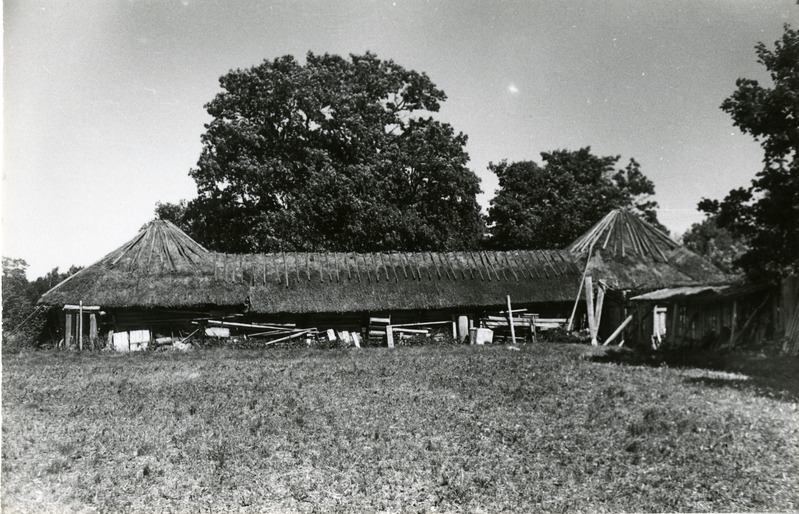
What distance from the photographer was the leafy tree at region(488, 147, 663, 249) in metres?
36.6

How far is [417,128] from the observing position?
111 ft

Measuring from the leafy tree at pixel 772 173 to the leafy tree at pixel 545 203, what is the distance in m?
20.2

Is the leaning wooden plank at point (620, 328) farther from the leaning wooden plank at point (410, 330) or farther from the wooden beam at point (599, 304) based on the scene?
the leaning wooden plank at point (410, 330)

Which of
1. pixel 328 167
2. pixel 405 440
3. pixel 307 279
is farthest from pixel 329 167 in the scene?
pixel 405 440

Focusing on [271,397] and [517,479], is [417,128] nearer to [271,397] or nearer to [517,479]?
[271,397]

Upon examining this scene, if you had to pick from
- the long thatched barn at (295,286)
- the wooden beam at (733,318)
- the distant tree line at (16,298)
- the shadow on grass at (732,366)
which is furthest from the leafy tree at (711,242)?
the distant tree line at (16,298)

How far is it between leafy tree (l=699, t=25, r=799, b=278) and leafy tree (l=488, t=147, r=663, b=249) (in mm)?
20221

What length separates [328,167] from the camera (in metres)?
29.4

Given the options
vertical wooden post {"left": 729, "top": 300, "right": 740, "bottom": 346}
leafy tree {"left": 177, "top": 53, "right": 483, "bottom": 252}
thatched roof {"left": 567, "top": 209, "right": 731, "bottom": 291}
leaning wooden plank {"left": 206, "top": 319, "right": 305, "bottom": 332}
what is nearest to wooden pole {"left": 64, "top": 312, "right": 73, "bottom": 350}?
leaning wooden plank {"left": 206, "top": 319, "right": 305, "bottom": 332}

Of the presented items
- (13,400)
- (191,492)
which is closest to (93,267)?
(13,400)

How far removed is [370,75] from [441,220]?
8927 mm

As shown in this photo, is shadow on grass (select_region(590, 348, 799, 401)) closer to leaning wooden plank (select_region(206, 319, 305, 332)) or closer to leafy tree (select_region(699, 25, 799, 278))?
leafy tree (select_region(699, 25, 799, 278))

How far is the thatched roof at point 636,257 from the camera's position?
25547 millimetres

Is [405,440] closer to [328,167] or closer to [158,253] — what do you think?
[158,253]
